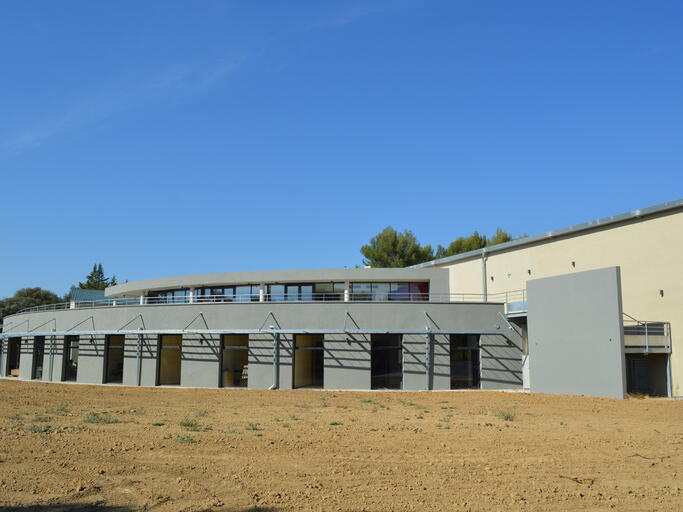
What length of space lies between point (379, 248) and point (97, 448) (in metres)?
41.4

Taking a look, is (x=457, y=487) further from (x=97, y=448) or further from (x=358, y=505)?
(x=97, y=448)

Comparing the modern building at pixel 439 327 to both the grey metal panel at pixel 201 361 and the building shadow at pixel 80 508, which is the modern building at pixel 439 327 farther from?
the building shadow at pixel 80 508

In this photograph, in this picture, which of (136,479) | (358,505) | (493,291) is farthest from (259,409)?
(493,291)

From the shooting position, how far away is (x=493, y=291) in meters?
27.7

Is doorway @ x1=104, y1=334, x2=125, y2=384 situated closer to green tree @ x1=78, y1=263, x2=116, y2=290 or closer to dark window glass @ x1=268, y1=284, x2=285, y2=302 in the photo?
dark window glass @ x1=268, y1=284, x2=285, y2=302

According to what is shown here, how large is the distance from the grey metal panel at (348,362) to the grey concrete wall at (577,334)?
256 inches

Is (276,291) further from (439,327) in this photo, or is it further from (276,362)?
(439,327)

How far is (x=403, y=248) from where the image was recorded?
1960 inches

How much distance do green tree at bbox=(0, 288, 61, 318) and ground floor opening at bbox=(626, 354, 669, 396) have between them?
6817 cm

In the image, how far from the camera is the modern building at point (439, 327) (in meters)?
19.7

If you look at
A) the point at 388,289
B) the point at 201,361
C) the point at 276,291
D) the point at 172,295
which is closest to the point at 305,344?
the point at 201,361

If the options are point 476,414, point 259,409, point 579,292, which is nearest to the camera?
point 476,414

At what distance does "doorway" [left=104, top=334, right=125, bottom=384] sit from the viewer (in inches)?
1118

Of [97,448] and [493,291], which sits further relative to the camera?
[493,291]
